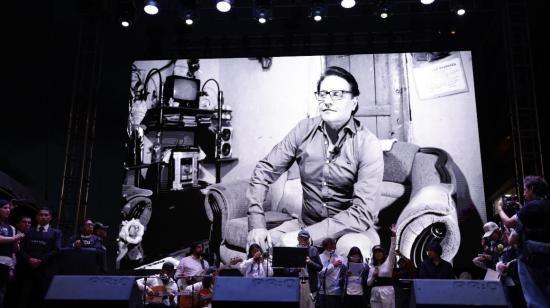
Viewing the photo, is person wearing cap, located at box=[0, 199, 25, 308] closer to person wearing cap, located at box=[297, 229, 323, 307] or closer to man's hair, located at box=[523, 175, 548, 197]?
person wearing cap, located at box=[297, 229, 323, 307]

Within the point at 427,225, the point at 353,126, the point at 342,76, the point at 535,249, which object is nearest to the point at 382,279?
the point at 535,249

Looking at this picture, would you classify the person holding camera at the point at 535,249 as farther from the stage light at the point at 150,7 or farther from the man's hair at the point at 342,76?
the stage light at the point at 150,7

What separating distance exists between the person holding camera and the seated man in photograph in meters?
4.92

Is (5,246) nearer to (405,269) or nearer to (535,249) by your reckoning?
(535,249)

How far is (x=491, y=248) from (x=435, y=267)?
2.79 ft

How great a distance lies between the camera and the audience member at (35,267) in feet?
18.9

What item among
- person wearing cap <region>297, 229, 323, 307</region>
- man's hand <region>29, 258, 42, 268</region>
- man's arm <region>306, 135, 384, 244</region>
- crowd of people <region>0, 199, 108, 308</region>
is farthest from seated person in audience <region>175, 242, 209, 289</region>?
man's arm <region>306, 135, 384, 244</region>

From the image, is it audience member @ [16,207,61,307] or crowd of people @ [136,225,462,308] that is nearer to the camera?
audience member @ [16,207,61,307]

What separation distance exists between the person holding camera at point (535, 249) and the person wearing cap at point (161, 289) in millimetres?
3473

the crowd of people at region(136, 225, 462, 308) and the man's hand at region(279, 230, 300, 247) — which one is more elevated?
the man's hand at region(279, 230, 300, 247)

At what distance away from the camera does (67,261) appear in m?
6.00

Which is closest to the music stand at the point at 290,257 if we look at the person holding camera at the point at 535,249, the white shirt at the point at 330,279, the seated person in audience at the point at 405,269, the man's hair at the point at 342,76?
the white shirt at the point at 330,279

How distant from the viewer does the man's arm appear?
9.27 m

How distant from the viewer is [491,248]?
636cm
